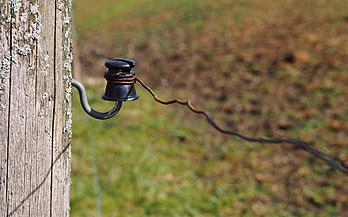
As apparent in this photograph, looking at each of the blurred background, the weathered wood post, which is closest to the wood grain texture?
the weathered wood post

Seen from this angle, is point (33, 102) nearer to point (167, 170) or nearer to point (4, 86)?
point (4, 86)

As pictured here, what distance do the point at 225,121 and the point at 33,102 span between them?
16.0 feet

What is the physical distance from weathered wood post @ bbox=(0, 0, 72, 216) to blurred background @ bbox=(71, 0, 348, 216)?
108 inches

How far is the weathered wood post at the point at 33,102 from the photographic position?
135 centimetres

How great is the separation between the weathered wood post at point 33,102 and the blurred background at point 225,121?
275cm

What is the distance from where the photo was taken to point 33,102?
1386 mm

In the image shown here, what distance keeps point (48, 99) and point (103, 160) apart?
3729 mm

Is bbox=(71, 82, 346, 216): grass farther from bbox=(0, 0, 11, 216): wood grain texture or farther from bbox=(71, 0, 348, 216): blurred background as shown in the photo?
bbox=(0, 0, 11, 216): wood grain texture

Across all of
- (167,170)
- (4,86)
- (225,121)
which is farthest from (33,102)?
(225,121)

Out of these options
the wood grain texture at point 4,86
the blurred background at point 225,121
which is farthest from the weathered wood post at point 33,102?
the blurred background at point 225,121

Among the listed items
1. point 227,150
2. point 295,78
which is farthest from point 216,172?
point 295,78

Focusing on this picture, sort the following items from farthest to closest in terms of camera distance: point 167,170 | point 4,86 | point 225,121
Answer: point 225,121 < point 167,170 < point 4,86

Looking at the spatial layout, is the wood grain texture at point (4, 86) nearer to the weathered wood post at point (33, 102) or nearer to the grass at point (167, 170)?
the weathered wood post at point (33, 102)

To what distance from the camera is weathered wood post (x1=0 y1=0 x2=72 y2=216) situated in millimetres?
1346
